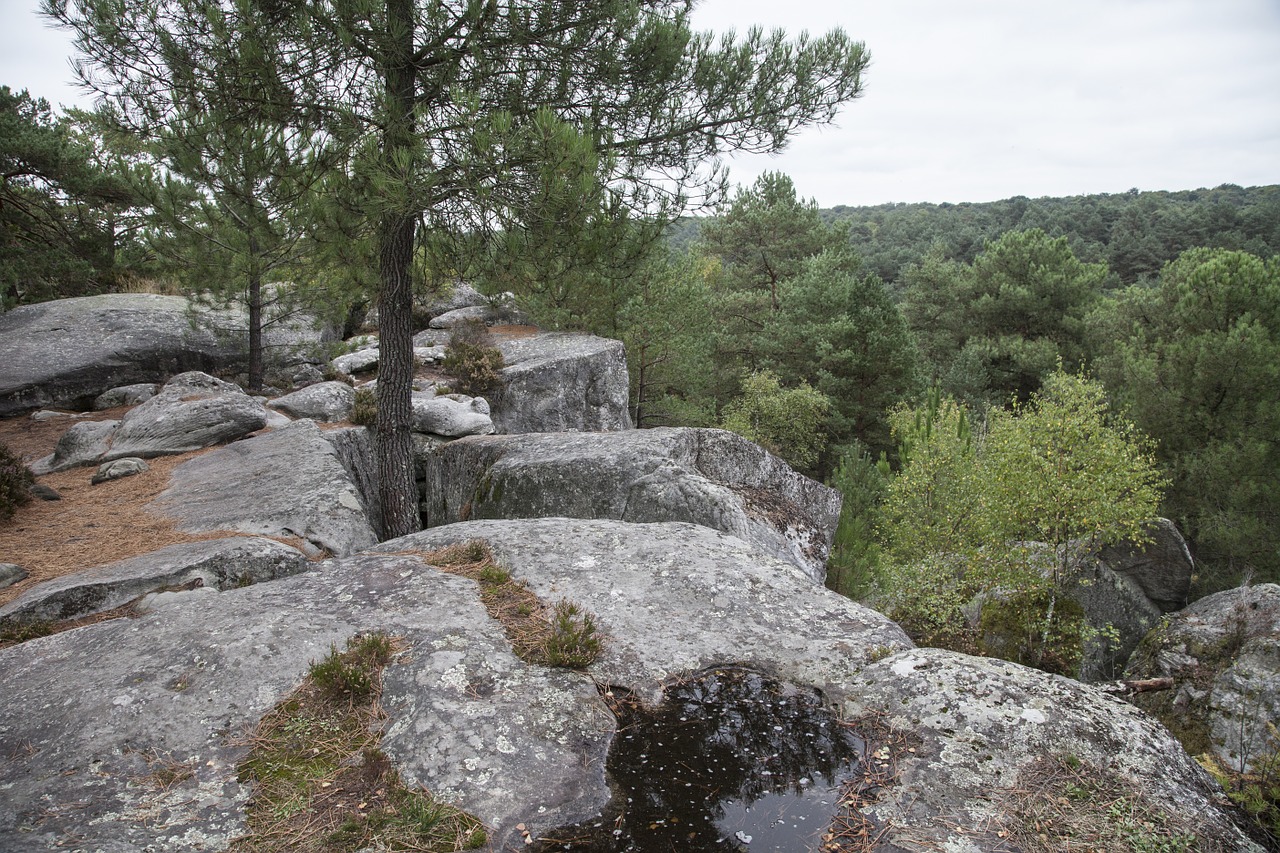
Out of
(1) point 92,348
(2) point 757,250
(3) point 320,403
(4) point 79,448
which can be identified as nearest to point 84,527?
(4) point 79,448

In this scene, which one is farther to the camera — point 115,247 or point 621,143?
point 115,247

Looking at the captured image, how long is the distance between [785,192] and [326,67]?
30.1 meters

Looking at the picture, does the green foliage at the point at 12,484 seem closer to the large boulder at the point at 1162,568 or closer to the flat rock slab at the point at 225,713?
the flat rock slab at the point at 225,713

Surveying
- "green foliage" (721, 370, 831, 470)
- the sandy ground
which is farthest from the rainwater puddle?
"green foliage" (721, 370, 831, 470)

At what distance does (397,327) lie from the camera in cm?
808

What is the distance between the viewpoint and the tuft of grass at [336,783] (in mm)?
2754

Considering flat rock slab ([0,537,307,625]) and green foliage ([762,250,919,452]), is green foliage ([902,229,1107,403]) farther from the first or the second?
flat rock slab ([0,537,307,625])

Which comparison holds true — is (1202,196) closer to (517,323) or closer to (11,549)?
(517,323)

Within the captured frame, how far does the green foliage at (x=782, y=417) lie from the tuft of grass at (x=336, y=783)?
22960 mm

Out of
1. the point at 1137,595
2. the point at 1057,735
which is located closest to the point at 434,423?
the point at 1057,735

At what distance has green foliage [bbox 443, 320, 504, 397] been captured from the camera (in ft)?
49.0

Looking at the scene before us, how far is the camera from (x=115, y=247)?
1447cm

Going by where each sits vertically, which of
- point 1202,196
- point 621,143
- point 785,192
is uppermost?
point 1202,196

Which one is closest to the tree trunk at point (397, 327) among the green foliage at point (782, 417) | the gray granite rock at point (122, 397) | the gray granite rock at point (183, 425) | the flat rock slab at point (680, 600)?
the flat rock slab at point (680, 600)
